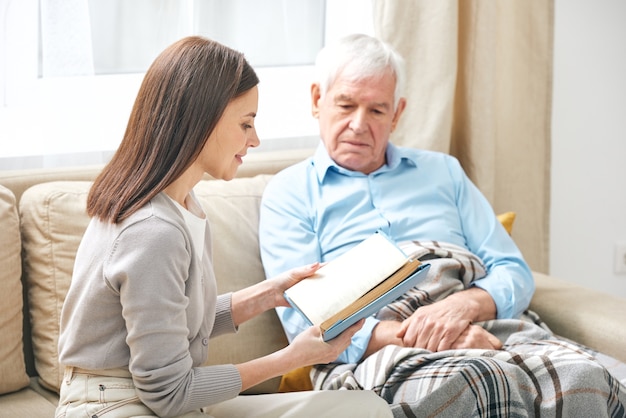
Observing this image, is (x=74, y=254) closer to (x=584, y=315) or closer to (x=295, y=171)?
(x=295, y=171)

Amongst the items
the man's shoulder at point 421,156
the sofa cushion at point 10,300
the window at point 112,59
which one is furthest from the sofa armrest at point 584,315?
the sofa cushion at point 10,300

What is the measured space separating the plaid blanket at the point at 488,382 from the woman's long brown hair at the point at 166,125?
632 mm

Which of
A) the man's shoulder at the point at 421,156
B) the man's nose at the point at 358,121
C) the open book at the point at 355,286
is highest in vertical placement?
the man's nose at the point at 358,121

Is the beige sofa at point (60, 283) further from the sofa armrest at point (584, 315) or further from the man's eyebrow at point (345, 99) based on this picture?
the man's eyebrow at point (345, 99)

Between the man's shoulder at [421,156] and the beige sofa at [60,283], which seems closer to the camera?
the beige sofa at [60,283]

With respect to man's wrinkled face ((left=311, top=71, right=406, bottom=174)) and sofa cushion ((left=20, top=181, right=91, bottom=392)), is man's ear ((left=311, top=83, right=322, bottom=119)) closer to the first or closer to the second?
man's wrinkled face ((left=311, top=71, right=406, bottom=174))

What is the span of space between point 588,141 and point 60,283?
2121mm

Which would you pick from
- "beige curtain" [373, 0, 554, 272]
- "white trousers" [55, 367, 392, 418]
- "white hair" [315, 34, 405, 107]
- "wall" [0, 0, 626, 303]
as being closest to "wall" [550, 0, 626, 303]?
"wall" [0, 0, 626, 303]

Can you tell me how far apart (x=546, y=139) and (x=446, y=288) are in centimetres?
103

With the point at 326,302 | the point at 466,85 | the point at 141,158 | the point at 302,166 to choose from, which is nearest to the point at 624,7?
the point at 466,85

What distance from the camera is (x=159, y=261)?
1.31 metres

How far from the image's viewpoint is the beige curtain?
254 centimetres

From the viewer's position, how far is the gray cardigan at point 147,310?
51.3 inches

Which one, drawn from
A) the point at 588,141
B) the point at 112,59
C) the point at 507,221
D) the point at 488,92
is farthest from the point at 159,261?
the point at 588,141
